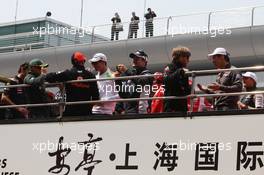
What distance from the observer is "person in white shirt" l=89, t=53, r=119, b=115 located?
872 cm

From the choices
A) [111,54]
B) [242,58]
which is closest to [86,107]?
[242,58]

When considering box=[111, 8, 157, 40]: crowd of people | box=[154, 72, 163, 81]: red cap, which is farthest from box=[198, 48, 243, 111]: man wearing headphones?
box=[111, 8, 157, 40]: crowd of people

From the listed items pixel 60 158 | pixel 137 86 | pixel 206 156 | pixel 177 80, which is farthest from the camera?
pixel 60 158

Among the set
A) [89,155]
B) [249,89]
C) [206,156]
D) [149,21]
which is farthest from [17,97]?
[149,21]

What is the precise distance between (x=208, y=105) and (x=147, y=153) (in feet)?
3.14

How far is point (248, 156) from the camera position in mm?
7336

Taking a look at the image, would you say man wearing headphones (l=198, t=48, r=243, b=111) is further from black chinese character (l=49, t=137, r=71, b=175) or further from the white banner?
black chinese character (l=49, t=137, r=71, b=175)

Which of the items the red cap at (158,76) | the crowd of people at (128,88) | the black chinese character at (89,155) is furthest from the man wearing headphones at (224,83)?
the black chinese character at (89,155)

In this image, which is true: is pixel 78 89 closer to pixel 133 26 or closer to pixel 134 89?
pixel 134 89

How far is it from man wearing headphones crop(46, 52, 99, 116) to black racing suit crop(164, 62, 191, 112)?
1.18m

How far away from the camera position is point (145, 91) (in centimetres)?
853

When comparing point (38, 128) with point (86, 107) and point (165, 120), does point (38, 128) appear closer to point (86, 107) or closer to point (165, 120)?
point (86, 107)

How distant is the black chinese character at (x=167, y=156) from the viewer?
7.84 m

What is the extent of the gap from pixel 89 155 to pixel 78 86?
0.91 metres
